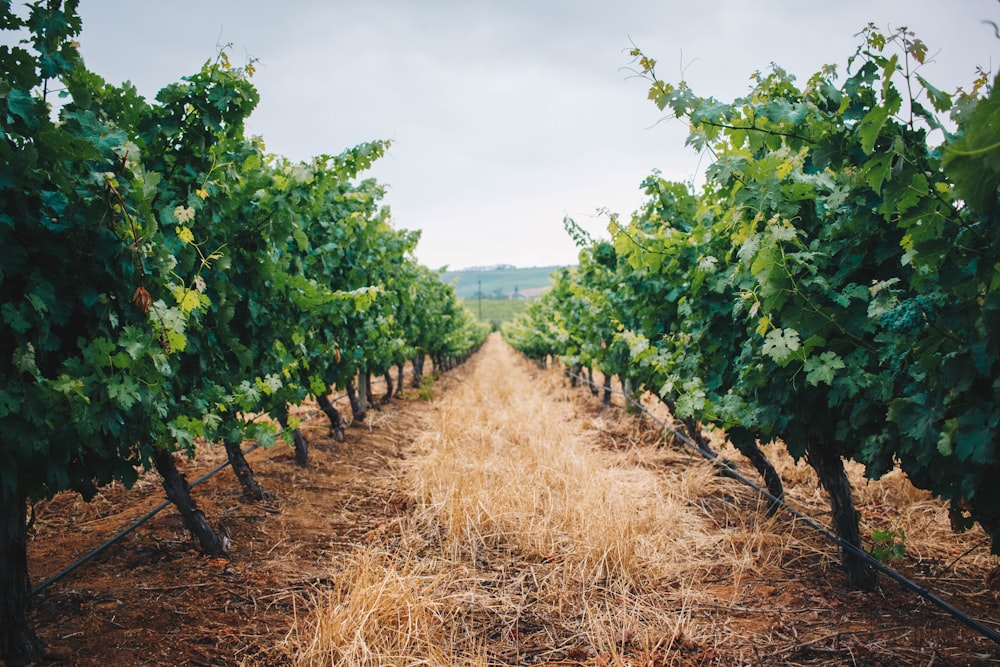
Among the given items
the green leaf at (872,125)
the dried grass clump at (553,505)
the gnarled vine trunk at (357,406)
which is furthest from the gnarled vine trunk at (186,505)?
the gnarled vine trunk at (357,406)

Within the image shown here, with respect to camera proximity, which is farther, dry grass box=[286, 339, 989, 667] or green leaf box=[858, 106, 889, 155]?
dry grass box=[286, 339, 989, 667]

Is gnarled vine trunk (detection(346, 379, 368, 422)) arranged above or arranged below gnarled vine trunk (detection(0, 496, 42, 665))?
below

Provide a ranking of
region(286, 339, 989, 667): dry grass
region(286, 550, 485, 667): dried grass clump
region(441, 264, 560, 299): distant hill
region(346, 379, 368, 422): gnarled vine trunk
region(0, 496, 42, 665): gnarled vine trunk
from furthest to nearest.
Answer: region(441, 264, 560, 299): distant hill
region(346, 379, 368, 422): gnarled vine trunk
region(286, 339, 989, 667): dry grass
region(286, 550, 485, 667): dried grass clump
region(0, 496, 42, 665): gnarled vine trunk

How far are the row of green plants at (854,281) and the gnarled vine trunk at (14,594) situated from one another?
349cm

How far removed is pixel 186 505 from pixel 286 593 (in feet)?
3.02

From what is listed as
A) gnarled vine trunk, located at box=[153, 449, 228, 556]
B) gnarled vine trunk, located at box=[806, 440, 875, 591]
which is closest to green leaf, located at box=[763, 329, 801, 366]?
gnarled vine trunk, located at box=[806, 440, 875, 591]

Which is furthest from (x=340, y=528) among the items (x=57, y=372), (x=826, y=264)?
(x=826, y=264)

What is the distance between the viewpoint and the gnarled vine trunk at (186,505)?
332cm

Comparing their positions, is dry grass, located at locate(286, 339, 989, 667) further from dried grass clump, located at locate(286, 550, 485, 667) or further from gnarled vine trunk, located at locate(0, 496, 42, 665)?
gnarled vine trunk, located at locate(0, 496, 42, 665)

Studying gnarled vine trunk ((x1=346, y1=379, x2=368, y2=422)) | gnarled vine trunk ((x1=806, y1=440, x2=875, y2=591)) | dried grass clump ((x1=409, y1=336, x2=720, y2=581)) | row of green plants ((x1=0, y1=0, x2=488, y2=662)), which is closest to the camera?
row of green plants ((x1=0, y1=0, x2=488, y2=662))

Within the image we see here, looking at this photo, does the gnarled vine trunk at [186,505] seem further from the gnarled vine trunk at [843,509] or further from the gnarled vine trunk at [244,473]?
the gnarled vine trunk at [843,509]

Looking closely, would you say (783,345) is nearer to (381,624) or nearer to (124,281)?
(381,624)

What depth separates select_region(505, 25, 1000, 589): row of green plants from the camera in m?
1.72

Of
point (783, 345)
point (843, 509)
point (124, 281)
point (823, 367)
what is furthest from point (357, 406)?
point (823, 367)
